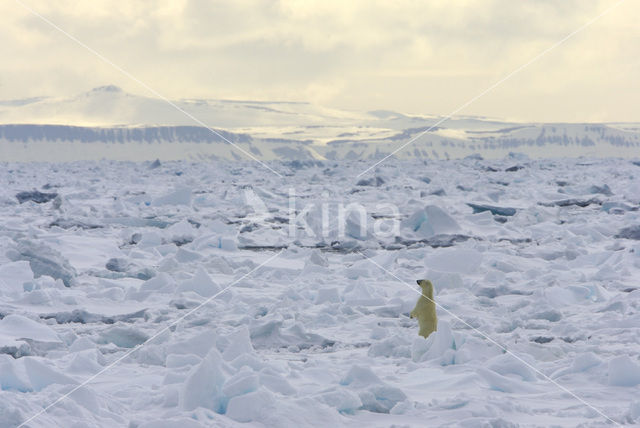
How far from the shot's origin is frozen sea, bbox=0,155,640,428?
286 cm

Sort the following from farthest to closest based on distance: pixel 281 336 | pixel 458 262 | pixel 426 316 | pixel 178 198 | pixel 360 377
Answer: pixel 178 198 < pixel 458 262 < pixel 281 336 < pixel 426 316 < pixel 360 377

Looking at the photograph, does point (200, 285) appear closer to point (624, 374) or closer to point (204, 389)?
point (204, 389)

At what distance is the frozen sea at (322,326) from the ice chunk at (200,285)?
0.01 metres

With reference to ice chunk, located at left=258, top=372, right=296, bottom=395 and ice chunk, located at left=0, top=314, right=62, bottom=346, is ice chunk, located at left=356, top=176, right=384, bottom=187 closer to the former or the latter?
ice chunk, located at left=0, top=314, right=62, bottom=346

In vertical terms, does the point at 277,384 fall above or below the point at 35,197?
above

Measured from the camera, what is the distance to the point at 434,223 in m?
9.18

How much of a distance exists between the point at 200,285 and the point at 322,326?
48.8 inches

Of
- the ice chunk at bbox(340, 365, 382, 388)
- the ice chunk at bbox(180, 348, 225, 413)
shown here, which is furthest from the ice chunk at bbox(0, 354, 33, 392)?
the ice chunk at bbox(340, 365, 382, 388)

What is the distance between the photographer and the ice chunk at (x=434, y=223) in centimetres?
907

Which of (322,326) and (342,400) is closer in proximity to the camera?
(342,400)

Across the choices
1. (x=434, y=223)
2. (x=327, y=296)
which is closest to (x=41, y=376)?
(x=327, y=296)

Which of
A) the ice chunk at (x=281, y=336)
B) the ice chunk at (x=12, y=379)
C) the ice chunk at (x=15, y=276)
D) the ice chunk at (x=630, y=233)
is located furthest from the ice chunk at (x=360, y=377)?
the ice chunk at (x=630, y=233)

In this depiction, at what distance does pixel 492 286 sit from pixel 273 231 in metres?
4.45

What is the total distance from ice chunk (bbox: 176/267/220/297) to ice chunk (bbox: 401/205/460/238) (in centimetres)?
411
